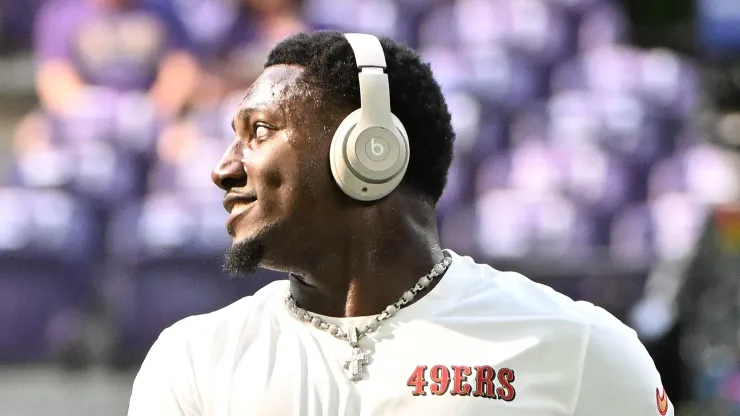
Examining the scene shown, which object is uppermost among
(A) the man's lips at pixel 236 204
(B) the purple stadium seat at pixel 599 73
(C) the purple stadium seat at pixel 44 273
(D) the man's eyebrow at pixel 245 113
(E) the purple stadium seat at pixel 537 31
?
(E) the purple stadium seat at pixel 537 31

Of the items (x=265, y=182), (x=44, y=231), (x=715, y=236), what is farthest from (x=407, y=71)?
(x=44, y=231)

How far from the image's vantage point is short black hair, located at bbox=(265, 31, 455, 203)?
1.79 meters

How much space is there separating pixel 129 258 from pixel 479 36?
1.95 metres

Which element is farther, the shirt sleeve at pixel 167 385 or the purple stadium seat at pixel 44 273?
the purple stadium seat at pixel 44 273

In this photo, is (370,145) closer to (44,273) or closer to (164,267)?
(164,267)

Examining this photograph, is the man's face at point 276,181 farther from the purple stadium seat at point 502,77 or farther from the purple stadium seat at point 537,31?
the purple stadium seat at point 537,31

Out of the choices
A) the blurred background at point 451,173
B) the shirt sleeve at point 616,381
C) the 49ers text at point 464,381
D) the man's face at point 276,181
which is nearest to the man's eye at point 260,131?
the man's face at point 276,181

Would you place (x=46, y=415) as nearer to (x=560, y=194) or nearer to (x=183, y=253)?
(x=183, y=253)

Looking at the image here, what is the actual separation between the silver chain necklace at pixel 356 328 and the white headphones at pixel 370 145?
0.18 m

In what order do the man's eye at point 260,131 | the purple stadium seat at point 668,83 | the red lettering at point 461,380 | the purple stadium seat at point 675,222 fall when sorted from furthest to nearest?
1. the purple stadium seat at point 668,83
2. the purple stadium seat at point 675,222
3. the man's eye at point 260,131
4. the red lettering at point 461,380

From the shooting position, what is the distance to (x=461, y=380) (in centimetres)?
169

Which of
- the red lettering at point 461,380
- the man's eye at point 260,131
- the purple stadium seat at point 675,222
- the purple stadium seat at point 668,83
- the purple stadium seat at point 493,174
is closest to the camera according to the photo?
the red lettering at point 461,380

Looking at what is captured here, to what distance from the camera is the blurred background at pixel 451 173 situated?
4715mm

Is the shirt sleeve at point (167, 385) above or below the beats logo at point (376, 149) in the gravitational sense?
below
